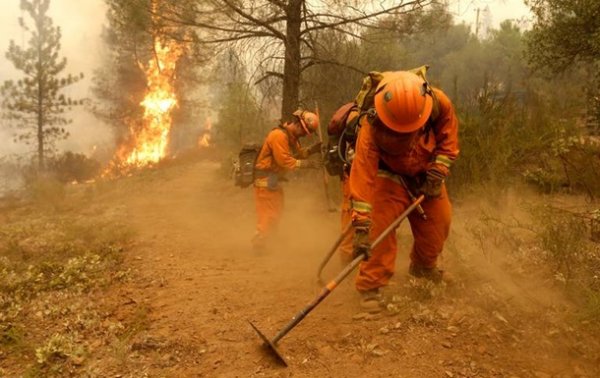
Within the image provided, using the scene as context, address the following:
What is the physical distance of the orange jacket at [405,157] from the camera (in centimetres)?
370

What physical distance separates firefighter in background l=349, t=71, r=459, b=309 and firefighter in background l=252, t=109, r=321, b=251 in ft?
6.69

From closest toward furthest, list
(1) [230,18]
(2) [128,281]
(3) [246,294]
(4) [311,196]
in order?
(3) [246,294] → (2) [128,281] → (1) [230,18] → (4) [311,196]

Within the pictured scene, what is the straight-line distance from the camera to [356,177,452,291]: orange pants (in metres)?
3.95

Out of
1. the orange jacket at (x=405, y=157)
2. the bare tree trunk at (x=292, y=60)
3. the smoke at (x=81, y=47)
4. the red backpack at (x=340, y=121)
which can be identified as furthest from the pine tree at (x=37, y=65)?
the orange jacket at (x=405, y=157)

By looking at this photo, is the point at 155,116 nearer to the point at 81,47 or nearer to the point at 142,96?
the point at 142,96

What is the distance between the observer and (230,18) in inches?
307

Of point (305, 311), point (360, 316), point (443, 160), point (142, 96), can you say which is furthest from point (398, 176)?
point (142, 96)

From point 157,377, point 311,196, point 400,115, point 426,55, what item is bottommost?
point 157,377

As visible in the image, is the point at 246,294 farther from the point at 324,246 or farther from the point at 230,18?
the point at 230,18

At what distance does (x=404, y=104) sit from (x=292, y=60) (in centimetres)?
519

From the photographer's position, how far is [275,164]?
628 cm

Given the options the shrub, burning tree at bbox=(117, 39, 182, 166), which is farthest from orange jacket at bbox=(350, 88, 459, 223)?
burning tree at bbox=(117, 39, 182, 166)

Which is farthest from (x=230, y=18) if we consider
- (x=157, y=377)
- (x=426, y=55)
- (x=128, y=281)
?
(x=426, y=55)

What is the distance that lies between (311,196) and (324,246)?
99.7 inches
